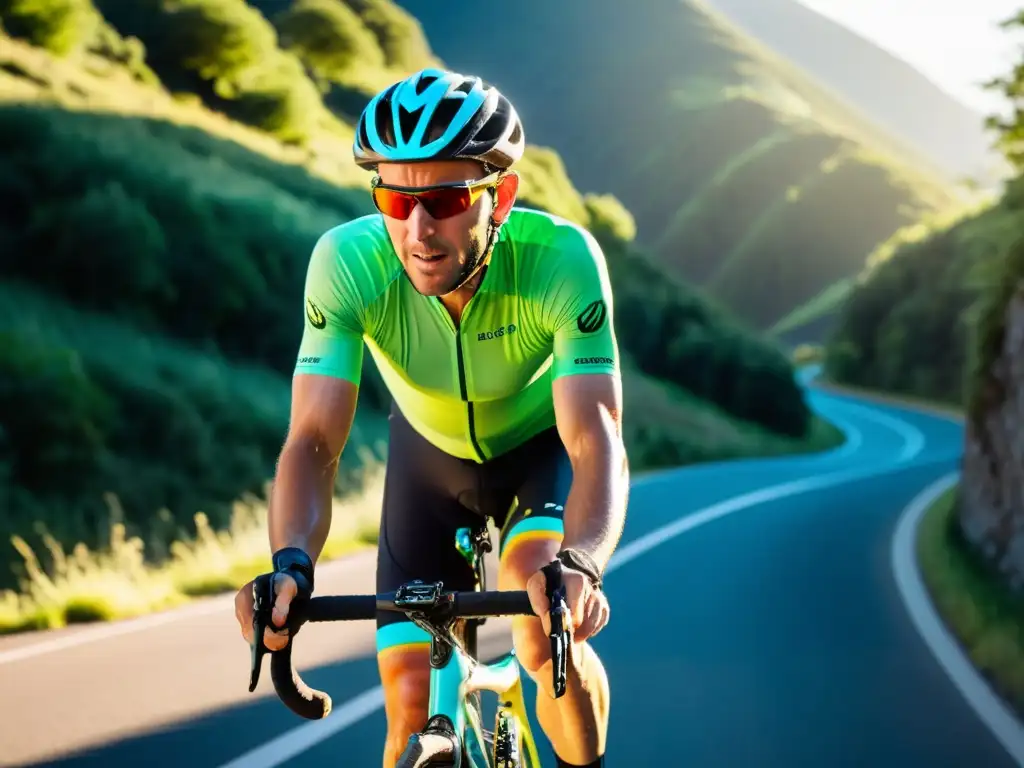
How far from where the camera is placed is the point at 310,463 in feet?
11.4

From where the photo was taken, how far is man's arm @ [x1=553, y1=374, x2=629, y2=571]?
3.24 m

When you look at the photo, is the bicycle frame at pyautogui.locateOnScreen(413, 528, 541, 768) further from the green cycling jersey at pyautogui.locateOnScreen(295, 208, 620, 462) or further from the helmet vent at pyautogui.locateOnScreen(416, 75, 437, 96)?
the helmet vent at pyautogui.locateOnScreen(416, 75, 437, 96)

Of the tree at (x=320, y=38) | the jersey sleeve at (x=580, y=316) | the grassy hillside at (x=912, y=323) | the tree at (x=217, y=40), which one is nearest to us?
the jersey sleeve at (x=580, y=316)

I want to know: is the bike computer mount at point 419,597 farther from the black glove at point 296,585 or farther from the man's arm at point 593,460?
the man's arm at point 593,460

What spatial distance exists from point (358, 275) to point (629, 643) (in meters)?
5.28

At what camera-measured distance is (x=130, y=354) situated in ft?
69.2

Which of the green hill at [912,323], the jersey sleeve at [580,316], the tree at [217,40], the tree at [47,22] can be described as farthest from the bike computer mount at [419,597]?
the green hill at [912,323]

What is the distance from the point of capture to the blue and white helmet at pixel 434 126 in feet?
10.3

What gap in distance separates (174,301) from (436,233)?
73.5 ft

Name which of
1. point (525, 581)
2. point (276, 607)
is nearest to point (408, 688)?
point (525, 581)

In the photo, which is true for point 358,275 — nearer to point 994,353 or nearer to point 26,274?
point 994,353

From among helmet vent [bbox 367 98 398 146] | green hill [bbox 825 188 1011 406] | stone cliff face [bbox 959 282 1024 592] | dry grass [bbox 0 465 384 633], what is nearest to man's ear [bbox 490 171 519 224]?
helmet vent [bbox 367 98 398 146]

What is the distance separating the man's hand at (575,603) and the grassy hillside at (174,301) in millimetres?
8462

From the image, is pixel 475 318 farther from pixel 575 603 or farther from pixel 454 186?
pixel 575 603
